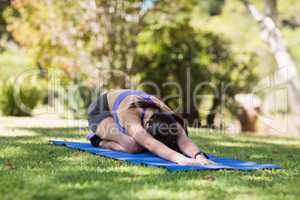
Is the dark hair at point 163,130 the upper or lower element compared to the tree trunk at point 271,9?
lower

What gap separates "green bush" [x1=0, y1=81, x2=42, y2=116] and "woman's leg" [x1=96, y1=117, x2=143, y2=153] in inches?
283

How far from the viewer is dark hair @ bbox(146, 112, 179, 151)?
558cm

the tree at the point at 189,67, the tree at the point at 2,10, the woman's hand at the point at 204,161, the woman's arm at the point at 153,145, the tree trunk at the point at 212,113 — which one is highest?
the tree at the point at 2,10

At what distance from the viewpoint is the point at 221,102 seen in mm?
13211

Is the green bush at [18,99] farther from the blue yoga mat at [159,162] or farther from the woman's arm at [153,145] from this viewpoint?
the woman's arm at [153,145]

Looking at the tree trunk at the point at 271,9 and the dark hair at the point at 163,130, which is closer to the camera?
the dark hair at the point at 163,130

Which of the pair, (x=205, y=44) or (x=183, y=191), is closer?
(x=183, y=191)

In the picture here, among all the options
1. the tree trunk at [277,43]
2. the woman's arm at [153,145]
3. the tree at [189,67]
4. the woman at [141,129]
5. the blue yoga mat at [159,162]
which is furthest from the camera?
the tree at [189,67]

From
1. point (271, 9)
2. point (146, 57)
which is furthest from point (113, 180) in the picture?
point (146, 57)

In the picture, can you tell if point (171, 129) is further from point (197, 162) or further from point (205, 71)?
point (205, 71)

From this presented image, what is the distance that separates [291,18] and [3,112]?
14953mm

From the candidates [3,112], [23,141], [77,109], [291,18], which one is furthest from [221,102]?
[291,18]

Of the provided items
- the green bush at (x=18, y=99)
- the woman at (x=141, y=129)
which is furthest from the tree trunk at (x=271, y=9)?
the woman at (x=141, y=129)

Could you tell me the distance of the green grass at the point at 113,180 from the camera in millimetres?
3541
